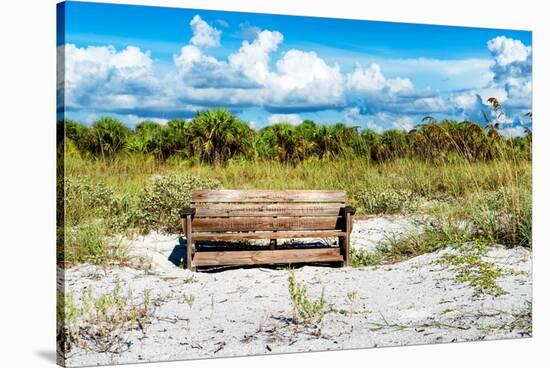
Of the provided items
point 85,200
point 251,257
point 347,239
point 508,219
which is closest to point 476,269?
point 508,219

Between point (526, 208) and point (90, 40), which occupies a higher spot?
point (90, 40)

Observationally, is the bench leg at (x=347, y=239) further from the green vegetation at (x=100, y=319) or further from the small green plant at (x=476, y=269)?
the green vegetation at (x=100, y=319)

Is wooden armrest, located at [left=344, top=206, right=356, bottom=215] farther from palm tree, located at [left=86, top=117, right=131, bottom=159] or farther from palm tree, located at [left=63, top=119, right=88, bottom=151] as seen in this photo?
palm tree, located at [left=63, top=119, right=88, bottom=151]

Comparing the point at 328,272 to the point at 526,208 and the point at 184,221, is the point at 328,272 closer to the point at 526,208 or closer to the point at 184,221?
the point at 184,221

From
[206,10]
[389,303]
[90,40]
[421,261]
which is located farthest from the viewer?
[421,261]

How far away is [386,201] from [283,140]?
4.05 feet

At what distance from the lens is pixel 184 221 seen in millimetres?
6336

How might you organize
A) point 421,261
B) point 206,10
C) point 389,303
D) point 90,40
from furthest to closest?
1. point 421,261
2. point 389,303
3. point 206,10
4. point 90,40

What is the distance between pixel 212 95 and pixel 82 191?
1219mm

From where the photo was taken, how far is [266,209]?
6551 millimetres

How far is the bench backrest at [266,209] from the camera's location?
21.2 feet

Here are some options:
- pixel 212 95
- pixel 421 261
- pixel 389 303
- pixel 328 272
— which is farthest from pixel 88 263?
pixel 421 261

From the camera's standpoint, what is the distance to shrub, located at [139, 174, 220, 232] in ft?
21.0

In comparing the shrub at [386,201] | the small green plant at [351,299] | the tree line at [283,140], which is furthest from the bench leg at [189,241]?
the shrub at [386,201]
